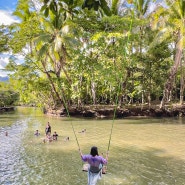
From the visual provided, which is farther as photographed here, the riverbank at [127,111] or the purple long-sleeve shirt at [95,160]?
the riverbank at [127,111]

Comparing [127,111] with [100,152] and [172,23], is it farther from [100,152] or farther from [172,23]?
[100,152]

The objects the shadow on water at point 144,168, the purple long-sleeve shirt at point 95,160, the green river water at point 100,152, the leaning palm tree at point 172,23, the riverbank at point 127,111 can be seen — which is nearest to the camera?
the purple long-sleeve shirt at point 95,160

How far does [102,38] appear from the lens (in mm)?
30312

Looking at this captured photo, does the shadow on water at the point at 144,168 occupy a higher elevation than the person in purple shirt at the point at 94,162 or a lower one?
lower

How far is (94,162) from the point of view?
800cm

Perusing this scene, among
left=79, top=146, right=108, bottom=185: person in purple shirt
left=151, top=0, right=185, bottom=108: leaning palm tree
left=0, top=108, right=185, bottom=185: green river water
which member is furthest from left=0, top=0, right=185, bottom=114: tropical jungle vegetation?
left=79, top=146, right=108, bottom=185: person in purple shirt

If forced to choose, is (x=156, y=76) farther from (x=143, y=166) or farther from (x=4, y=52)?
(x=143, y=166)

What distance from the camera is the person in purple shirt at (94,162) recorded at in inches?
313

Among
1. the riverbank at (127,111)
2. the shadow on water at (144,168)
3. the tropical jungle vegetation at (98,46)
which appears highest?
the tropical jungle vegetation at (98,46)

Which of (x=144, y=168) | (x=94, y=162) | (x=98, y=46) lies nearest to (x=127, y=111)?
(x=98, y=46)

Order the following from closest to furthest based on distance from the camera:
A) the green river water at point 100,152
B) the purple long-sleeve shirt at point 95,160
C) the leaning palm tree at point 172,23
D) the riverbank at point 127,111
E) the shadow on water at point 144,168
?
the purple long-sleeve shirt at point 95,160 → the shadow on water at point 144,168 → the green river water at point 100,152 → the leaning palm tree at point 172,23 → the riverbank at point 127,111

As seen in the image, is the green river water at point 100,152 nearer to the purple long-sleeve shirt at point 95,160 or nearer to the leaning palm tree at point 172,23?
the purple long-sleeve shirt at point 95,160

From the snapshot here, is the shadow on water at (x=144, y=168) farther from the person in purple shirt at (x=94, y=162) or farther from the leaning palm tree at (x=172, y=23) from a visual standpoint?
the leaning palm tree at (x=172, y=23)

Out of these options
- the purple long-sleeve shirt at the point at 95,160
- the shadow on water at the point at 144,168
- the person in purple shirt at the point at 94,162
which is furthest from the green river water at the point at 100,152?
the purple long-sleeve shirt at the point at 95,160
